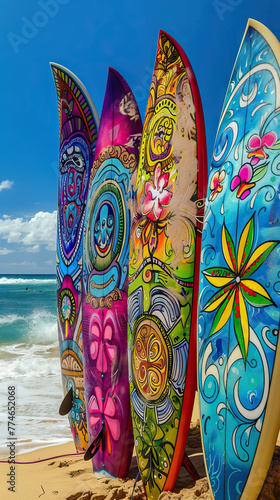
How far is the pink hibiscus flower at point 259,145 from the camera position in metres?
2.06

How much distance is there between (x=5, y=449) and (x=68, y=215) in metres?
2.33

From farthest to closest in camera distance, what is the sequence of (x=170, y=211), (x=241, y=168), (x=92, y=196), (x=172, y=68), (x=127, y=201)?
(x=92, y=196) < (x=127, y=201) < (x=172, y=68) < (x=170, y=211) < (x=241, y=168)

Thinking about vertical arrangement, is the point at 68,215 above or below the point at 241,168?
below

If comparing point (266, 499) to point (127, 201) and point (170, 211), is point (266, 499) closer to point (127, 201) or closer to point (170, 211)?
point (170, 211)

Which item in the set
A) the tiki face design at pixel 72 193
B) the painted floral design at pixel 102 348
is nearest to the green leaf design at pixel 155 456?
the painted floral design at pixel 102 348

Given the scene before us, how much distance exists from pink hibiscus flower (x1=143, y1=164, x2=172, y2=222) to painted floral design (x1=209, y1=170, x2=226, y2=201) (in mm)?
297

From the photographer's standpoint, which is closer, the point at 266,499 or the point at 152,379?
the point at 266,499

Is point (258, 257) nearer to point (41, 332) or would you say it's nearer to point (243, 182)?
point (243, 182)

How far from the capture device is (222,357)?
209 centimetres

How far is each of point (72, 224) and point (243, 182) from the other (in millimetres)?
1917

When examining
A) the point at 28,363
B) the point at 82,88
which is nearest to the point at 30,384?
the point at 28,363

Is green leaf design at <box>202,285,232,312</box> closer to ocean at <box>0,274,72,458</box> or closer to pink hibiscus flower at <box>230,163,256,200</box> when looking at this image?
pink hibiscus flower at <box>230,163,256,200</box>

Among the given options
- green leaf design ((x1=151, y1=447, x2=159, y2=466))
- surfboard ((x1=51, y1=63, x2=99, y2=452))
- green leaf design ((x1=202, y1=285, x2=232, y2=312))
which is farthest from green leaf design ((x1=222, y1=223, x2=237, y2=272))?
surfboard ((x1=51, y1=63, x2=99, y2=452))

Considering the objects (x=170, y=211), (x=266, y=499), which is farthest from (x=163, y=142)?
(x=266, y=499)
